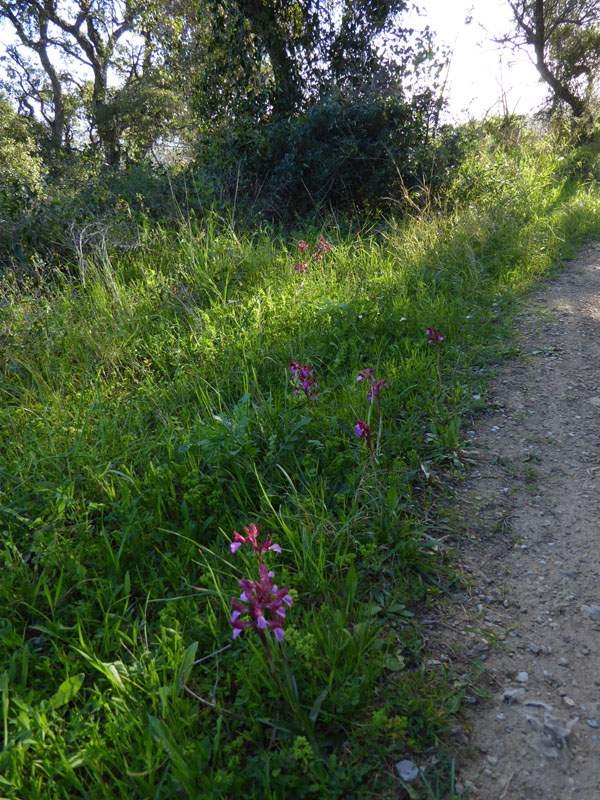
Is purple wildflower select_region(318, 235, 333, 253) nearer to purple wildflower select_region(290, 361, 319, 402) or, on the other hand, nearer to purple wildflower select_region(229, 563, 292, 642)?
purple wildflower select_region(290, 361, 319, 402)

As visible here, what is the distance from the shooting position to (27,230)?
5324 millimetres

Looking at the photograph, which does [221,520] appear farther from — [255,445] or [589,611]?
[589,611]

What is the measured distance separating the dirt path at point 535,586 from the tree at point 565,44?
47.3 ft

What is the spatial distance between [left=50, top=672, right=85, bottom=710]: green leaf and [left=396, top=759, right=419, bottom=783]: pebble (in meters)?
0.99

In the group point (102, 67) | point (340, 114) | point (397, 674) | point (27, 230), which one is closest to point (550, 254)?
point (340, 114)

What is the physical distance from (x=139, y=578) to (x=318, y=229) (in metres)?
5.47

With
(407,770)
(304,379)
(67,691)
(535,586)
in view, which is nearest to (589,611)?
(535,586)

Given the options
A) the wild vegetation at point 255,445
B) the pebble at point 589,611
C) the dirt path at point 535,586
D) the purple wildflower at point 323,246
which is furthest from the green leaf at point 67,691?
the purple wildflower at point 323,246

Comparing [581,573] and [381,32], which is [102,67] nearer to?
[381,32]

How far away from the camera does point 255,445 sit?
245 cm

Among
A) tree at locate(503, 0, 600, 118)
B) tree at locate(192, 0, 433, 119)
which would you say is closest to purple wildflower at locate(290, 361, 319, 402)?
tree at locate(192, 0, 433, 119)

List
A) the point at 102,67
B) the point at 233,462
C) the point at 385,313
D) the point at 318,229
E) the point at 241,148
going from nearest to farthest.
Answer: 1. the point at 233,462
2. the point at 385,313
3. the point at 318,229
4. the point at 241,148
5. the point at 102,67

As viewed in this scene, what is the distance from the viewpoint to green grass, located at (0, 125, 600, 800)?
1395mm

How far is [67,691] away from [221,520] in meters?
0.83
